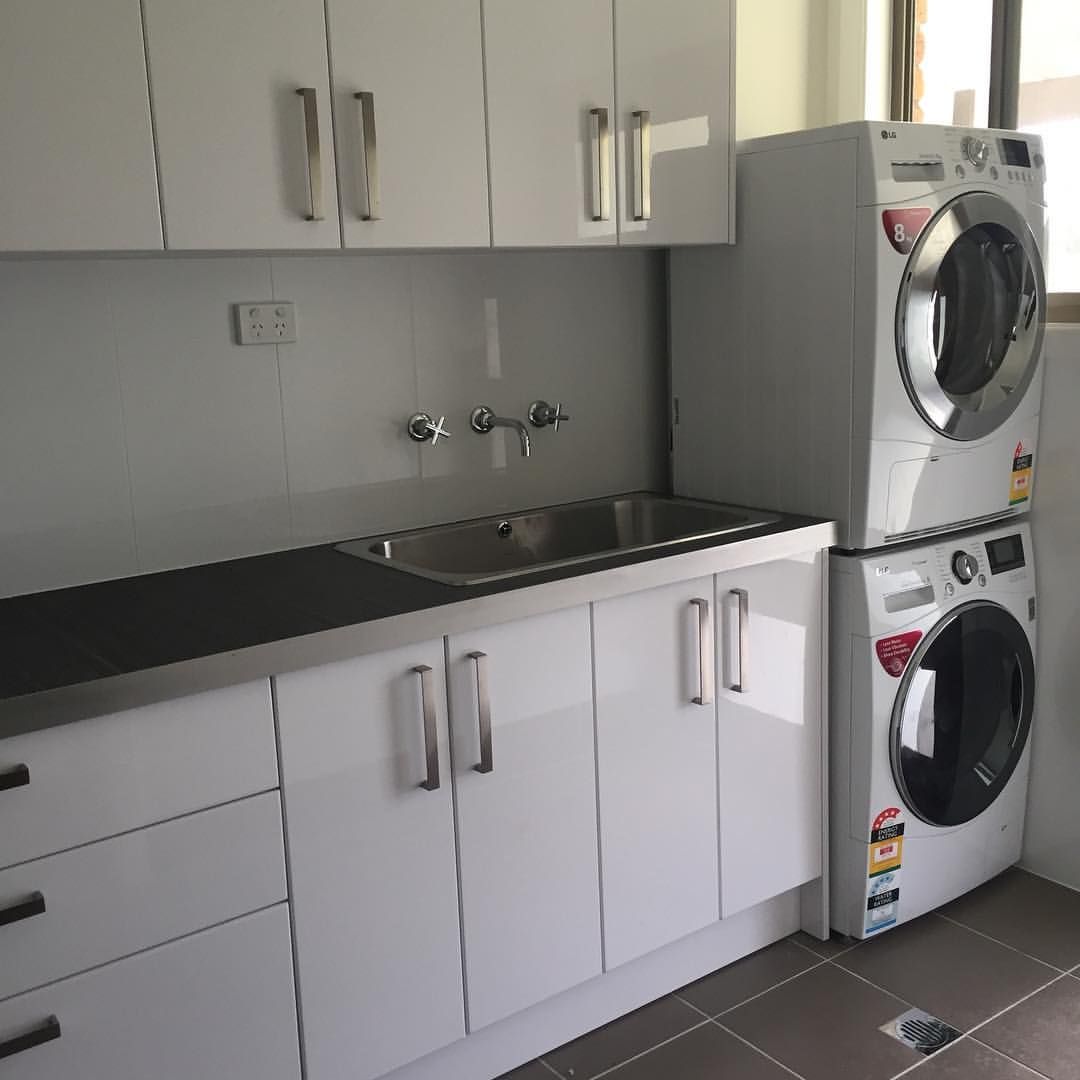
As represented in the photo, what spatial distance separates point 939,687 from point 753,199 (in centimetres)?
108

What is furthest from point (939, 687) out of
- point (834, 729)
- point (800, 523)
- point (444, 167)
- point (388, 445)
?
point (444, 167)

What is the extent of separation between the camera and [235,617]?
5.82 feet

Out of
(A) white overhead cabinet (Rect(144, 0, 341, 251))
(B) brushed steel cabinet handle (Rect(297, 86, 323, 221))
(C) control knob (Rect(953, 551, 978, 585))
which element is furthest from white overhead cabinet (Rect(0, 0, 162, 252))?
(C) control knob (Rect(953, 551, 978, 585))

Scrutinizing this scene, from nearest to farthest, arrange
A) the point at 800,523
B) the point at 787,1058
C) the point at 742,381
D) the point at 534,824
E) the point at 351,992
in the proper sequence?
the point at 351,992 < the point at 534,824 < the point at 787,1058 < the point at 800,523 < the point at 742,381

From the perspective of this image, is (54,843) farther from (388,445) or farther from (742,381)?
(742,381)

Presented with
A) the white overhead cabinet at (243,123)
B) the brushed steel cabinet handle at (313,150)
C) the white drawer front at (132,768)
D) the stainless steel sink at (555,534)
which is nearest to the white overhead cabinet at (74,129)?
the white overhead cabinet at (243,123)

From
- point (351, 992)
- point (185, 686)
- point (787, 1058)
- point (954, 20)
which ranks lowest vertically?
point (787, 1058)

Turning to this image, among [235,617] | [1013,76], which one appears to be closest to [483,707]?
[235,617]

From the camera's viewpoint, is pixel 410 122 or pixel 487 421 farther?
pixel 487 421

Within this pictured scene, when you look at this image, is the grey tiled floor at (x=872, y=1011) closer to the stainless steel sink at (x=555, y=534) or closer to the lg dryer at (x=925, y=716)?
the lg dryer at (x=925, y=716)

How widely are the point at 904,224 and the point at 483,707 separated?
1.20m

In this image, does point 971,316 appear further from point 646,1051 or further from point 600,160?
point 646,1051

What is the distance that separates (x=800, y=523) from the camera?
2305 millimetres

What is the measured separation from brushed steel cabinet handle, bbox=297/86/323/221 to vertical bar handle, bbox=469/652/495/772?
0.74 meters
